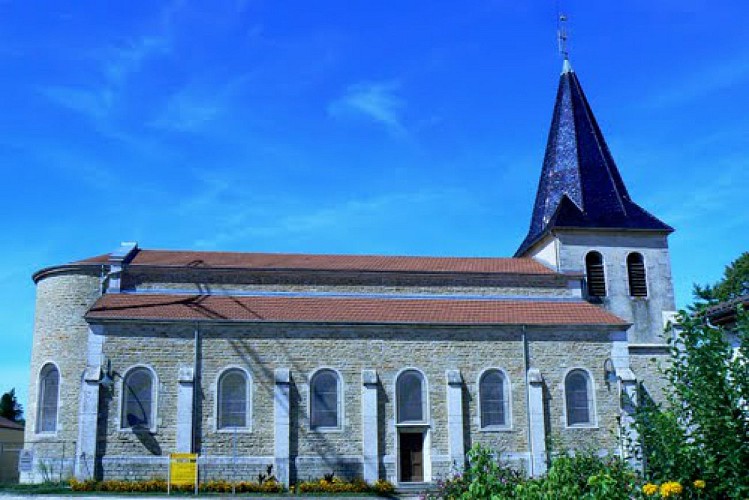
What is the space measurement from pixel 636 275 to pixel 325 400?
1594 cm

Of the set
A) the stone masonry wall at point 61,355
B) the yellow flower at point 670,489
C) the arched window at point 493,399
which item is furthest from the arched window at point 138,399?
the yellow flower at point 670,489

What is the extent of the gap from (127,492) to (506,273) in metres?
16.7

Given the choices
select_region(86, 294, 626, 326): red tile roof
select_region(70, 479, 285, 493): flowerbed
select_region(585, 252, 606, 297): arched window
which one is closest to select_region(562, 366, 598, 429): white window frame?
select_region(86, 294, 626, 326): red tile roof

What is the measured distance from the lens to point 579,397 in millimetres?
28156

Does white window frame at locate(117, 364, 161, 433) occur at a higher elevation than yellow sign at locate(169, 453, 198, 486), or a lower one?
higher

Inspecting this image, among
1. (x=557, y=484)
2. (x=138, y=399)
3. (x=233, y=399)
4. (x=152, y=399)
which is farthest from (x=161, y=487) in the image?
(x=557, y=484)

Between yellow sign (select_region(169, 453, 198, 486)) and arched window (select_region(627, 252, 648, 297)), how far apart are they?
67.1 feet

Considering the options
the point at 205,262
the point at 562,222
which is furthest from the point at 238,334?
the point at 562,222

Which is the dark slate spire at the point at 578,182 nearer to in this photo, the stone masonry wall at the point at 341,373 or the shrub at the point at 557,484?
the stone masonry wall at the point at 341,373

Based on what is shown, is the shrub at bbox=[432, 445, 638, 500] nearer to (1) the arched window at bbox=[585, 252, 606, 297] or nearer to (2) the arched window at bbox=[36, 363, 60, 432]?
(2) the arched window at bbox=[36, 363, 60, 432]

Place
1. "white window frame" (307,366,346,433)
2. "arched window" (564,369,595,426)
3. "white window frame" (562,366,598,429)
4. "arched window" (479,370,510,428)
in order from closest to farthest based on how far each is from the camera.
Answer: "white window frame" (307,366,346,433)
"arched window" (479,370,510,428)
"white window frame" (562,366,598,429)
"arched window" (564,369,595,426)

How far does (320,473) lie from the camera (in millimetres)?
25859

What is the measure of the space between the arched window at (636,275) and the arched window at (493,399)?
9.56m

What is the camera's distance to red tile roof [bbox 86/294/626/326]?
27172mm
